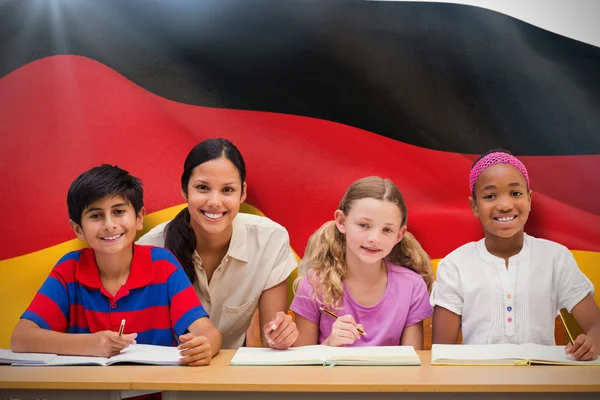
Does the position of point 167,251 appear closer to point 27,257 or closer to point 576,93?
point 27,257

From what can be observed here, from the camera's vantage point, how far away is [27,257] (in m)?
2.63

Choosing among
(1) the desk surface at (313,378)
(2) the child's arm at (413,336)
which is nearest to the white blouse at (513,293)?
(2) the child's arm at (413,336)

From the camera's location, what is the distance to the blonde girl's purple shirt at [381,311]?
2.21 metres

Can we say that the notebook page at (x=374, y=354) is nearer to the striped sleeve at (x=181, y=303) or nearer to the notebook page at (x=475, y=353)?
the notebook page at (x=475, y=353)

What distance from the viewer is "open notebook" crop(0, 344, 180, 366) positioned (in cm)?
176

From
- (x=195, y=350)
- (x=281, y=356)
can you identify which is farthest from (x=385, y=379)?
(x=195, y=350)

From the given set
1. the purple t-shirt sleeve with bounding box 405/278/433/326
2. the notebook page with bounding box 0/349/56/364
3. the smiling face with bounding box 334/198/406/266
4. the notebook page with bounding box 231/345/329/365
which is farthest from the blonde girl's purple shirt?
the notebook page with bounding box 0/349/56/364

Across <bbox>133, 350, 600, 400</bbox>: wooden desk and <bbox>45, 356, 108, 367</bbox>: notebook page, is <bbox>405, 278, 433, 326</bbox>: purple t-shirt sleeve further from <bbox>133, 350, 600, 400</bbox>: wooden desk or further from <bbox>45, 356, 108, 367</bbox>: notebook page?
<bbox>45, 356, 108, 367</bbox>: notebook page

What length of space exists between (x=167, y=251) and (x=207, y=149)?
38cm

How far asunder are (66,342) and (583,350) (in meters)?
1.39

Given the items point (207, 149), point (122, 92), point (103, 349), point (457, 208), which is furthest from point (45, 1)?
point (457, 208)

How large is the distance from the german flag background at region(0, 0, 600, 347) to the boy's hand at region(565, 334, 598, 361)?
2.81ft

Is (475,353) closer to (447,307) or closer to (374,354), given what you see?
(374,354)

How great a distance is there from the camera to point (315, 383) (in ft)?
4.99
